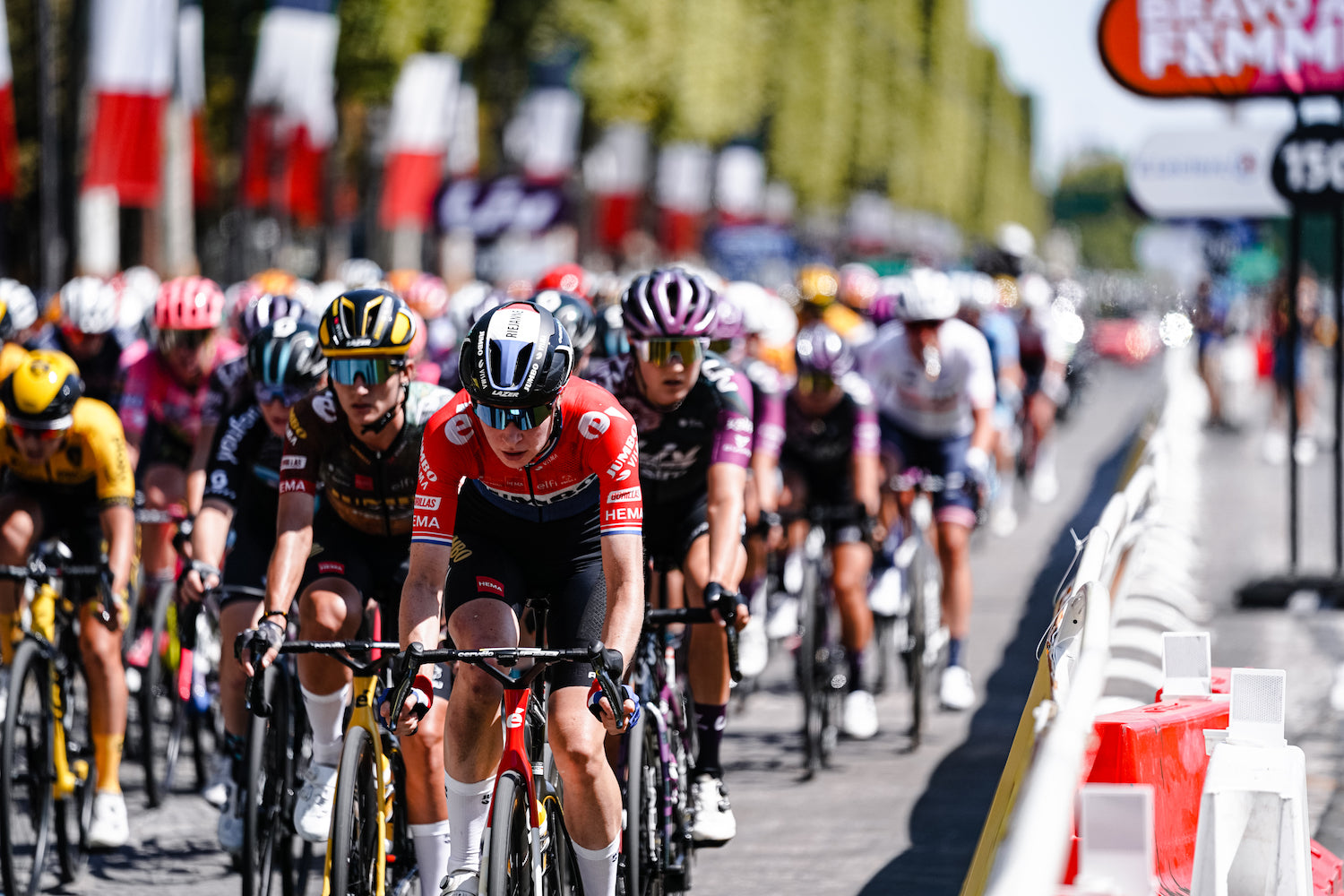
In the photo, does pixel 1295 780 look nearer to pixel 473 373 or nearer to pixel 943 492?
pixel 473 373

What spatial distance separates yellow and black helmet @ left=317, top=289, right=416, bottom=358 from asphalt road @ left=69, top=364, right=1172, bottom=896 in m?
2.13

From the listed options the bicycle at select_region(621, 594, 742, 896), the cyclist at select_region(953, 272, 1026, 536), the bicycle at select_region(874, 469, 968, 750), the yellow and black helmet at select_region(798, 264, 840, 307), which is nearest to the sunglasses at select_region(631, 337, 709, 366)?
the bicycle at select_region(621, 594, 742, 896)

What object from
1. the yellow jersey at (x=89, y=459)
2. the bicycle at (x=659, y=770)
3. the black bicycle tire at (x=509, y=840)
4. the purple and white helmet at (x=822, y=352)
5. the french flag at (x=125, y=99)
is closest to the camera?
the black bicycle tire at (x=509, y=840)

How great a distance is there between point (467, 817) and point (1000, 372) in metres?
11.3

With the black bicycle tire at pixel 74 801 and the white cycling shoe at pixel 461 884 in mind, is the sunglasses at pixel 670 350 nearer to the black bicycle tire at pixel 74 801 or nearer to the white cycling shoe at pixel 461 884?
the white cycling shoe at pixel 461 884

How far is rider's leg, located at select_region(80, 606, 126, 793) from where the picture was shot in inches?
273

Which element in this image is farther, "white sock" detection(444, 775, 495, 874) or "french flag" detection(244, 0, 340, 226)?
"french flag" detection(244, 0, 340, 226)

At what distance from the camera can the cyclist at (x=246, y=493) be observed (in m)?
6.44

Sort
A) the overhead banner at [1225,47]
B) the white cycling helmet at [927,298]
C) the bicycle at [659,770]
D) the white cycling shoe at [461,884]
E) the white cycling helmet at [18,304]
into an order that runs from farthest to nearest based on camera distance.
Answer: the overhead banner at [1225,47]
the white cycling helmet at [18,304]
the white cycling helmet at [927,298]
the bicycle at [659,770]
the white cycling shoe at [461,884]

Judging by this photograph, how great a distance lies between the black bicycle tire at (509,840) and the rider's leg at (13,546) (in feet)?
10.2

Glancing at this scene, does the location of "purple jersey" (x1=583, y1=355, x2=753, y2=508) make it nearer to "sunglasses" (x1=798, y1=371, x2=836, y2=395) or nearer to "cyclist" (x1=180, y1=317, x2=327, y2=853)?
"cyclist" (x1=180, y1=317, x2=327, y2=853)

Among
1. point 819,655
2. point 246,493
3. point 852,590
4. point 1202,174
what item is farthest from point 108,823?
point 1202,174

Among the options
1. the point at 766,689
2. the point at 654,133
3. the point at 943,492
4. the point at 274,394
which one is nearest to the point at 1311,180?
the point at 943,492

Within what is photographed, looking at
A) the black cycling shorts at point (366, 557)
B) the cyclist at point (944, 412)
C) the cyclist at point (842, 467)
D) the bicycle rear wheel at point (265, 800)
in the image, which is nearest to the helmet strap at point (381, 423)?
the black cycling shorts at point (366, 557)
